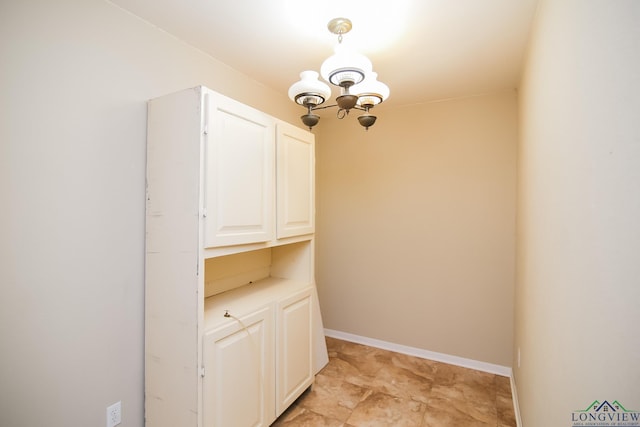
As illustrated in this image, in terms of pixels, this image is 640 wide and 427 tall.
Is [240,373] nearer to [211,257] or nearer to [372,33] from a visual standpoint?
[211,257]

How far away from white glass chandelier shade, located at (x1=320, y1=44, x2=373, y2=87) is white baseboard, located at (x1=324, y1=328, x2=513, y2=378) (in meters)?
2.66

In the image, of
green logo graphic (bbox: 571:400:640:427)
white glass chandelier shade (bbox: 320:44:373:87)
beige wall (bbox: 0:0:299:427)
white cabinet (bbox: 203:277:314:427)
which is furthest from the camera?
white cabinet (bbox: 203:277:314:427)

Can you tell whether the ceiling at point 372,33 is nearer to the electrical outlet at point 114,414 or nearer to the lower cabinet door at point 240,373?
the lower cabinet door at point 240,373

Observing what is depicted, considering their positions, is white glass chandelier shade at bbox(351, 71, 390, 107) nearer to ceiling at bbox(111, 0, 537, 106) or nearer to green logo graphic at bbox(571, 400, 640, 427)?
ceiling at bbox(111, 0, 537, 106)

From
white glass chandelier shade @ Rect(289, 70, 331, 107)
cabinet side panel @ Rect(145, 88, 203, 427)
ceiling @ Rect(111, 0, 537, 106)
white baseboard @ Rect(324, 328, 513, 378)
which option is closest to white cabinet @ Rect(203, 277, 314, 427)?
cabinet side panel @ Rect(145, 88, 203, 427)

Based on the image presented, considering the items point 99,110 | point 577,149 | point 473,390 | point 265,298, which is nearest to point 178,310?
point 265,298

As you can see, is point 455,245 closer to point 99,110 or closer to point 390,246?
point 390,246

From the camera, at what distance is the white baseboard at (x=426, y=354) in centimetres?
273

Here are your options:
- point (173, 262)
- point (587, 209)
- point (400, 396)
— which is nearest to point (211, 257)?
point (173, 262)

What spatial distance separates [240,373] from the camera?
67.3 inches

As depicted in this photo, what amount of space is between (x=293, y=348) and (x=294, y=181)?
1.18 m

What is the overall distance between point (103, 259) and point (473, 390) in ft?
9.05

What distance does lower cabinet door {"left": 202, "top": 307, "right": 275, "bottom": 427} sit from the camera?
1544mm

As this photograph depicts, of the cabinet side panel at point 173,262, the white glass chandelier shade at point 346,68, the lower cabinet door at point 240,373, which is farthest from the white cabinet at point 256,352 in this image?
the white glass chandelier shade at point 346,68
